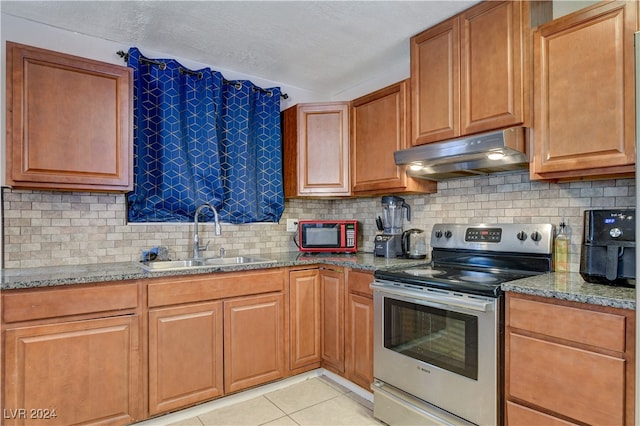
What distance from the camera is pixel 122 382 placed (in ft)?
6.46

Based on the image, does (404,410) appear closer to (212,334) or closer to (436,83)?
(212,334)

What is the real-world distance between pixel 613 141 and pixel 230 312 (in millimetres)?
2142

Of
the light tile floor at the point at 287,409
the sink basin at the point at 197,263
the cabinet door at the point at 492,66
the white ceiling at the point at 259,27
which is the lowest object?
the light tile floor at the point at 287,409

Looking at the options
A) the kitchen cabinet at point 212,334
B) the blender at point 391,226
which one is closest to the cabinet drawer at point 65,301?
the kitchen cabinet at point 212,334

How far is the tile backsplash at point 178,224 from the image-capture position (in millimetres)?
2010

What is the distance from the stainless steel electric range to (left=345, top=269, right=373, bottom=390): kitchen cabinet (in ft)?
0.42

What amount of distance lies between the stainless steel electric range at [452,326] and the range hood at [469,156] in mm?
363

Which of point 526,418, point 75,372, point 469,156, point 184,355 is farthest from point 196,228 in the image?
point 526,418

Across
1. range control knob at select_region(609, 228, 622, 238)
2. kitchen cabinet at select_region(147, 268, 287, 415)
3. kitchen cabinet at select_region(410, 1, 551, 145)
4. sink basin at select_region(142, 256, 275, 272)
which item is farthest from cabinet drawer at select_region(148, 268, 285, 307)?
range control knob at select_region(609, 228, 622, 238)

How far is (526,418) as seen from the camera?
5.29 feet

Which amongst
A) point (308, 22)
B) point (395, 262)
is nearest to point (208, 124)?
point (308, 22)

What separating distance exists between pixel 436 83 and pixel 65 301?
7.64 feet

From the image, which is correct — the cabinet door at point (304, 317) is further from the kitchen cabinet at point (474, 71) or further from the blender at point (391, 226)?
the kitchen cabinet at point (474, 71)

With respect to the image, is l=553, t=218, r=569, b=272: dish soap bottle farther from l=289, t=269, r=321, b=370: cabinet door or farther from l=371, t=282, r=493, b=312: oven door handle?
l=289, t=269, r=321, b=370: cabinet door
